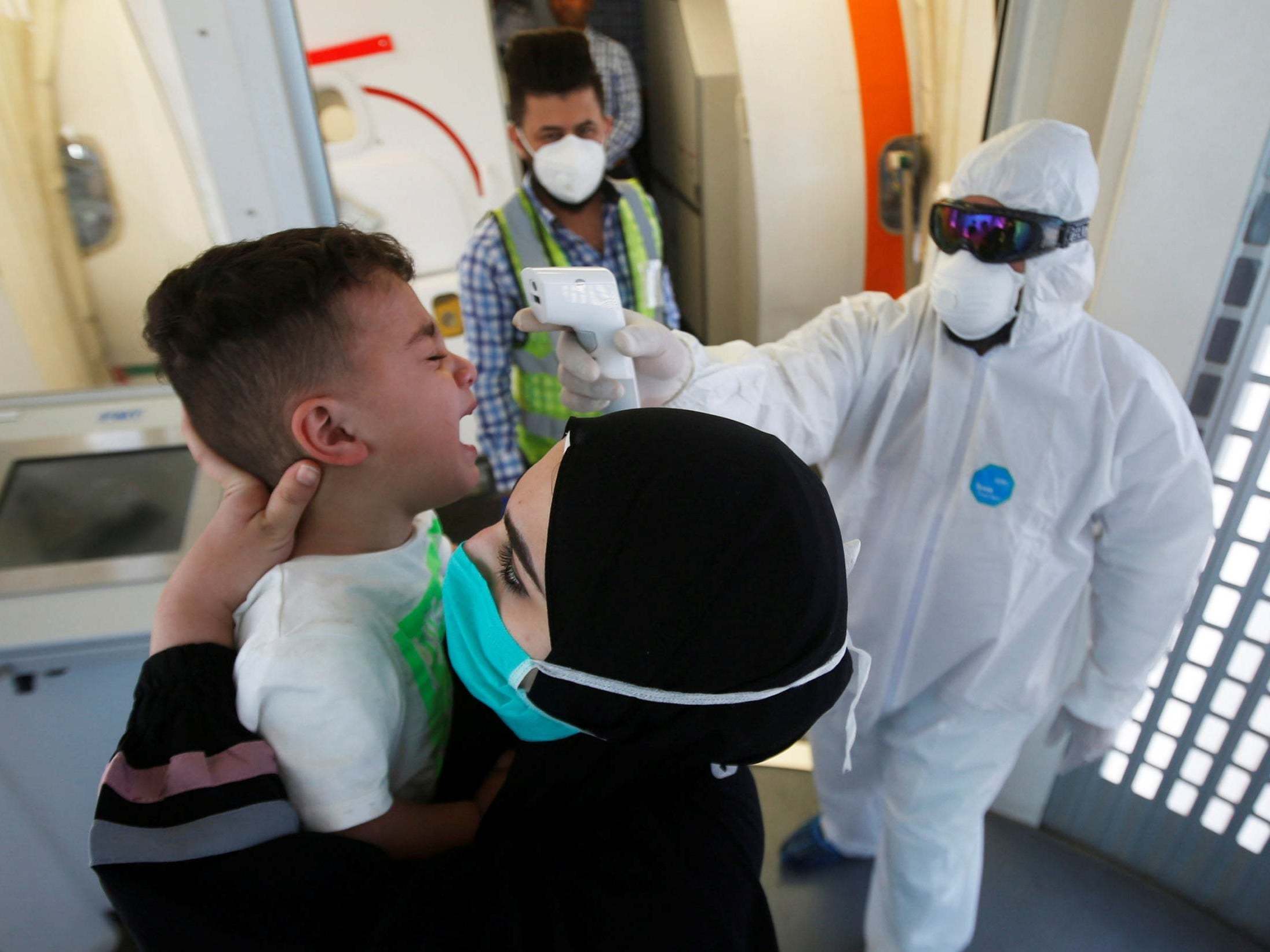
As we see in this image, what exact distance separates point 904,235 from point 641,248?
4.60ft

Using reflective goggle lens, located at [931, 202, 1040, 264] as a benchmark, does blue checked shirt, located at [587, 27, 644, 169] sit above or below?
above

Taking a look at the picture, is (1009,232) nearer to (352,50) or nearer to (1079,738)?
(1079,738)

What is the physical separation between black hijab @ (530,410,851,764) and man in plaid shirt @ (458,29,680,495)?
4.66ft

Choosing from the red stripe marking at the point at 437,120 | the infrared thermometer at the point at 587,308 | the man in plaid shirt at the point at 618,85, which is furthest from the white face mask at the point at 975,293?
the man in plaid shirt at the point at 618,85

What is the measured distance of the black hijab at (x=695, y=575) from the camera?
1.96ft

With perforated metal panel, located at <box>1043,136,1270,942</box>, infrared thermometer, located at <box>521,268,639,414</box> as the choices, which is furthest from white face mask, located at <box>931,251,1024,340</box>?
infrared thermometer, located at <box>521,268,639,414</box>

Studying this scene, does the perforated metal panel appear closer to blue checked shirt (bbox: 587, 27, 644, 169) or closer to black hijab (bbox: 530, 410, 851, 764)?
black hijab (bbox: 530, 410, 851, 764)

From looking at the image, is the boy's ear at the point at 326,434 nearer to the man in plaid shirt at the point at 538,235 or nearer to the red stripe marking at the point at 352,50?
the man in plaid shirt at the point at 538,235

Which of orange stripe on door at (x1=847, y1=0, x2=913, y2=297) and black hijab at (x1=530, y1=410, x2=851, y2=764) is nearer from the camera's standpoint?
black hijab at (x1=530, y1=410, x2=851, y2=764)

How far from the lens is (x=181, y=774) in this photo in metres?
0.67

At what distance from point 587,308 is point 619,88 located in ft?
10.0

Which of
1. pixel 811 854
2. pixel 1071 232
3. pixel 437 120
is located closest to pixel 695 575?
pixel 1071 232

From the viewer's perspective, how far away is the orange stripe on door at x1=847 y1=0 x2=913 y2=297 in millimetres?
2758

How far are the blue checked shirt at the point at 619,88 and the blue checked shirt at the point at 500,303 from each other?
4.94ft
